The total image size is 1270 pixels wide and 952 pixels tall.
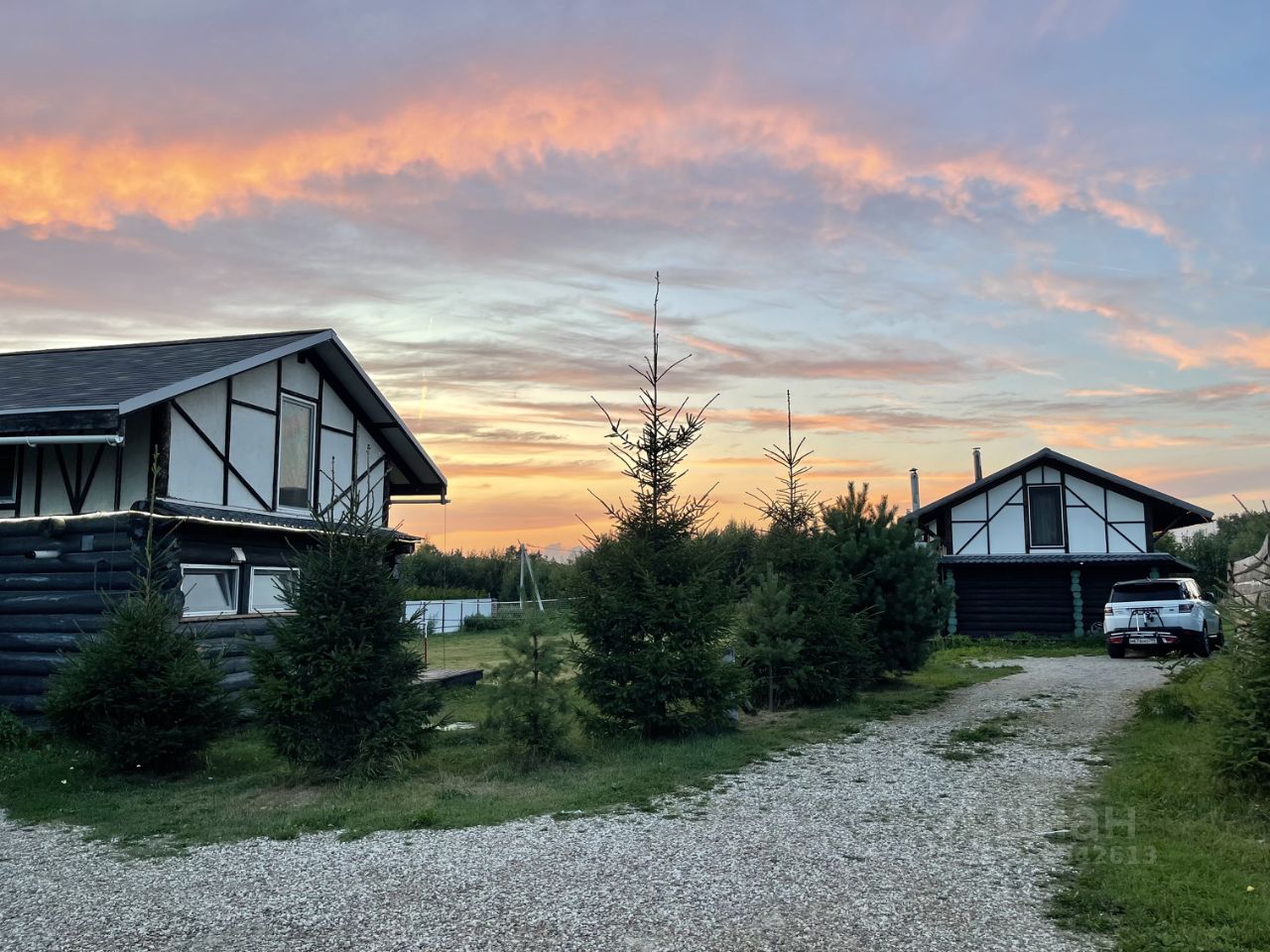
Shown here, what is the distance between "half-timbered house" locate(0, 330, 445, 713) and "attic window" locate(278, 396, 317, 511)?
0.10 feet

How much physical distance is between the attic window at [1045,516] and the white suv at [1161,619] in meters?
7.56

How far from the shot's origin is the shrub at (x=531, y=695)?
11.1 metres

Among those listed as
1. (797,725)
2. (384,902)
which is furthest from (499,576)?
(384,902)

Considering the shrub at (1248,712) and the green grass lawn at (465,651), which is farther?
the green grass lawn at (465,651)

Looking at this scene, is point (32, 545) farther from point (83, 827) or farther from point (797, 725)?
point (797, 725)

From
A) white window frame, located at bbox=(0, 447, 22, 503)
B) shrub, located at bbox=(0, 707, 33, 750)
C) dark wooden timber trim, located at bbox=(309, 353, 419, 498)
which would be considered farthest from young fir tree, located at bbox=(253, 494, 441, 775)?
dark wooden timber trim, located at bbox=(309, 353, 419, 498)

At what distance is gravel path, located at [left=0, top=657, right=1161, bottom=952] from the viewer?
579cm

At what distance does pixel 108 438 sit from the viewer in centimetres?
1276

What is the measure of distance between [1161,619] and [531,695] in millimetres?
16762

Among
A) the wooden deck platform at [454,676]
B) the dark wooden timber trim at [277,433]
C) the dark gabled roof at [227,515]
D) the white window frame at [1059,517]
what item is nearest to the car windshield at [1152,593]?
the white window frame at [1059,517]

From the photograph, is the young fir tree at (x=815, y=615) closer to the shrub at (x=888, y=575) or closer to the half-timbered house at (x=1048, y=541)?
the shrub at (x=888, y=575)

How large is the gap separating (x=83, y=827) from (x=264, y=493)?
25.2 ft

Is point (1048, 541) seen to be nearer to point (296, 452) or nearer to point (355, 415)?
point (355, 415)

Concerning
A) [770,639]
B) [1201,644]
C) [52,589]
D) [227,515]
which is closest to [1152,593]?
[1201,644]
